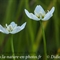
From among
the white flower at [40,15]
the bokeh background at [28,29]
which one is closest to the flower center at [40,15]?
the white flower at [40,15]

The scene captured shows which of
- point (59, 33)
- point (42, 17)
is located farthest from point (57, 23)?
point (42, 17)

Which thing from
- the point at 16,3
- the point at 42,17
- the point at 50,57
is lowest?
the point at 50,57

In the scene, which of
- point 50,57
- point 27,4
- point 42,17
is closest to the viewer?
point 42,17

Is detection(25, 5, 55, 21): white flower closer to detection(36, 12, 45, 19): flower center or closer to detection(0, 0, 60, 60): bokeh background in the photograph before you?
detection(36, 12, 45, 19): flower center

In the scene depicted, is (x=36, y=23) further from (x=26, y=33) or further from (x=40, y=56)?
(x=40, y=56)

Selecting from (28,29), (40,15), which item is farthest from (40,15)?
(28,29)

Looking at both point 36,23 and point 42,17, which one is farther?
point 36,23

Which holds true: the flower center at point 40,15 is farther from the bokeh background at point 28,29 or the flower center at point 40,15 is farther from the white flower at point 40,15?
the bokeh background at point 28,29

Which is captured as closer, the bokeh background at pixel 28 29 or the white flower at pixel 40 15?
the white flower at pixel 40 15
